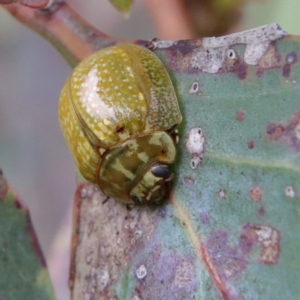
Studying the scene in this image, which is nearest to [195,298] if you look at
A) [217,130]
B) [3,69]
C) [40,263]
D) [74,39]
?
[217,130]

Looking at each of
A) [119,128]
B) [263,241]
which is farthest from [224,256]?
[119,128]

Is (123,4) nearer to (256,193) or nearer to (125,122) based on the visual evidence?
(125,122)

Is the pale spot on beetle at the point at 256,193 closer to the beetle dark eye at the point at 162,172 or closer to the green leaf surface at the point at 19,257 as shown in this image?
the beetle dark eye at the point at 162,172

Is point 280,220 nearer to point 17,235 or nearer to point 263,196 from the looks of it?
point 263,196

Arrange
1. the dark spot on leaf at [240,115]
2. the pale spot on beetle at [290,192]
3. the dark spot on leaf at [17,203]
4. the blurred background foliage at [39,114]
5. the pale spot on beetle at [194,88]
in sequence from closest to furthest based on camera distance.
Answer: the pale spot on beetle at [290,192] < the dark spot on leaf at [240,115] < the pale spot on beetle at [194,88] < the dark spot on leaf at [17,203] < the blurred background foliage at [39,114]

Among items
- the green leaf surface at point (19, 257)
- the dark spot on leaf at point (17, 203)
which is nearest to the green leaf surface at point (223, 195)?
the green leaf surface at point (19, 257)

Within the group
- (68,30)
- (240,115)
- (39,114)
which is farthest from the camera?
(39,114)

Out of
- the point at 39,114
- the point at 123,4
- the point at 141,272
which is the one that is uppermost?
the point at 123,4
